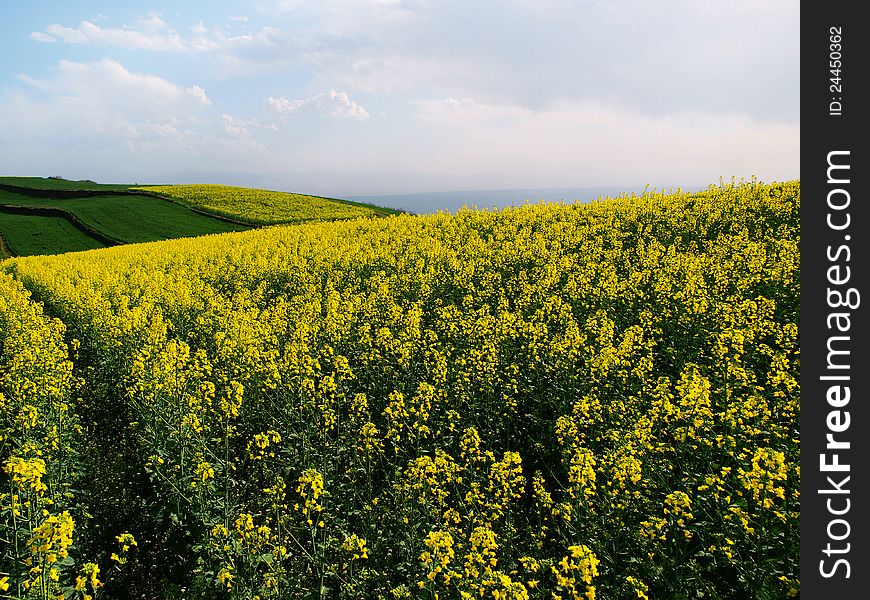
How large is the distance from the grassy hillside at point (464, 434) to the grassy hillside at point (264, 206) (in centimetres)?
4197

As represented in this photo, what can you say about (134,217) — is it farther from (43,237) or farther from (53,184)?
(53,184)

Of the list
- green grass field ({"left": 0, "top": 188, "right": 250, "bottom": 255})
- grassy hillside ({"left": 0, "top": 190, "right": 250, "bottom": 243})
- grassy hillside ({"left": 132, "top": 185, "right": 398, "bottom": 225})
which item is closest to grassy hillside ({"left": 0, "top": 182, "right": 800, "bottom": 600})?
green grass field ({"left": 0, "top": 188, "right": 250, "bottom": 255})

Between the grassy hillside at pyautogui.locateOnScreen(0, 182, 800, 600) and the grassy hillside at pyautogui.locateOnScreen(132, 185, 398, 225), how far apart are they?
4197 centimetres

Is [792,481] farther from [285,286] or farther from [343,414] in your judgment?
[285,286]

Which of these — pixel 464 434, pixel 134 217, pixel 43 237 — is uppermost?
pixel 134 217

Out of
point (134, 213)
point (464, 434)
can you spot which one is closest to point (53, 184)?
point (134, 213)

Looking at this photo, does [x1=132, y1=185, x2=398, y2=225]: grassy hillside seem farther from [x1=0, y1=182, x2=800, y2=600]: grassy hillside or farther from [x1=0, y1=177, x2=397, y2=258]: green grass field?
[x1=0, y1=182, x2=800, y2=600]: grassy hillside

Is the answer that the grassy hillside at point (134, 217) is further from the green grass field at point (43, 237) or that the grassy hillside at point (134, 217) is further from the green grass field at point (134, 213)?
the green grass field at point (43, 237)

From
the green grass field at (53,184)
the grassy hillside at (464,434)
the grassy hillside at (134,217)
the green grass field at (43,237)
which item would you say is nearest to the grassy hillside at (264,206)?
the grassy hillside at (134,217)

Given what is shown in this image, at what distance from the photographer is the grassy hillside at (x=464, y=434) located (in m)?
4.74

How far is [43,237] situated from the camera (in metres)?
46.8

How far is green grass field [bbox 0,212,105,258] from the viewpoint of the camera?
43900 millimetres

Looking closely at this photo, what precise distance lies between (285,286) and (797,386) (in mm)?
15722

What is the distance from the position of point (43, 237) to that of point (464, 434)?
57.0m
